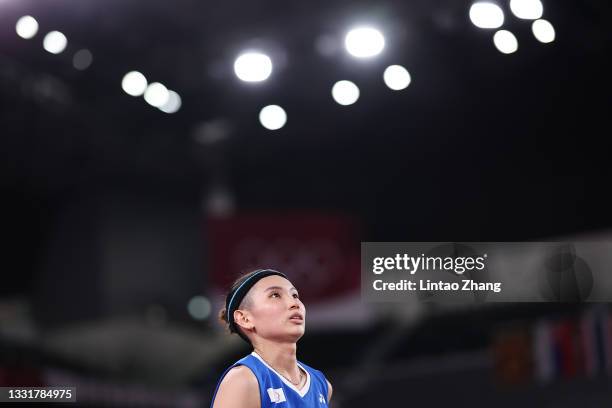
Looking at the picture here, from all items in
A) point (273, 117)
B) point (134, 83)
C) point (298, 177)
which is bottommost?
point (134, 83)

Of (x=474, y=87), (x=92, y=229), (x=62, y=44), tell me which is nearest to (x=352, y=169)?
(x=474, y=87)

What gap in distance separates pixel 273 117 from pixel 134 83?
1.97 m

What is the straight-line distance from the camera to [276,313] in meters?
3.36

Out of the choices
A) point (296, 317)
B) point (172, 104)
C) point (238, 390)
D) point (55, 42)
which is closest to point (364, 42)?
point (172, 104)

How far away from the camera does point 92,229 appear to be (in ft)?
43.9

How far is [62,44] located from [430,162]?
18.5 feet

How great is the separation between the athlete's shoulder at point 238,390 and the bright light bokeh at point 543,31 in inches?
215

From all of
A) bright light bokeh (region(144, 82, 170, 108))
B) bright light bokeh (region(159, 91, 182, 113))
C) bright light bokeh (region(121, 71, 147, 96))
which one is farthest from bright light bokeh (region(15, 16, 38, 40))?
bright light bokeh (region(159, 91, 182, 113))

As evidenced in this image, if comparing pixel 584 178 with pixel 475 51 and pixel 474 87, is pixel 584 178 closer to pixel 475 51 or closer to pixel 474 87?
pixel 474 87

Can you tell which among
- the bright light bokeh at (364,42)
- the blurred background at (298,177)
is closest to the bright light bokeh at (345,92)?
the blurred background at (298,177)

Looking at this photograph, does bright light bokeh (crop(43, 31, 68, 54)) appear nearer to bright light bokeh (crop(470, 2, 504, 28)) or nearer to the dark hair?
bright light bokeh (crop(470, 2, 504, 28))

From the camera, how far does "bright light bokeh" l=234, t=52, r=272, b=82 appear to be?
9320 millimetres

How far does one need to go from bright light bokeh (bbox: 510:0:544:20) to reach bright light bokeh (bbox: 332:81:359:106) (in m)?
2.92

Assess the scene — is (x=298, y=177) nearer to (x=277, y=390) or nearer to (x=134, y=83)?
(x=134, y=83)
